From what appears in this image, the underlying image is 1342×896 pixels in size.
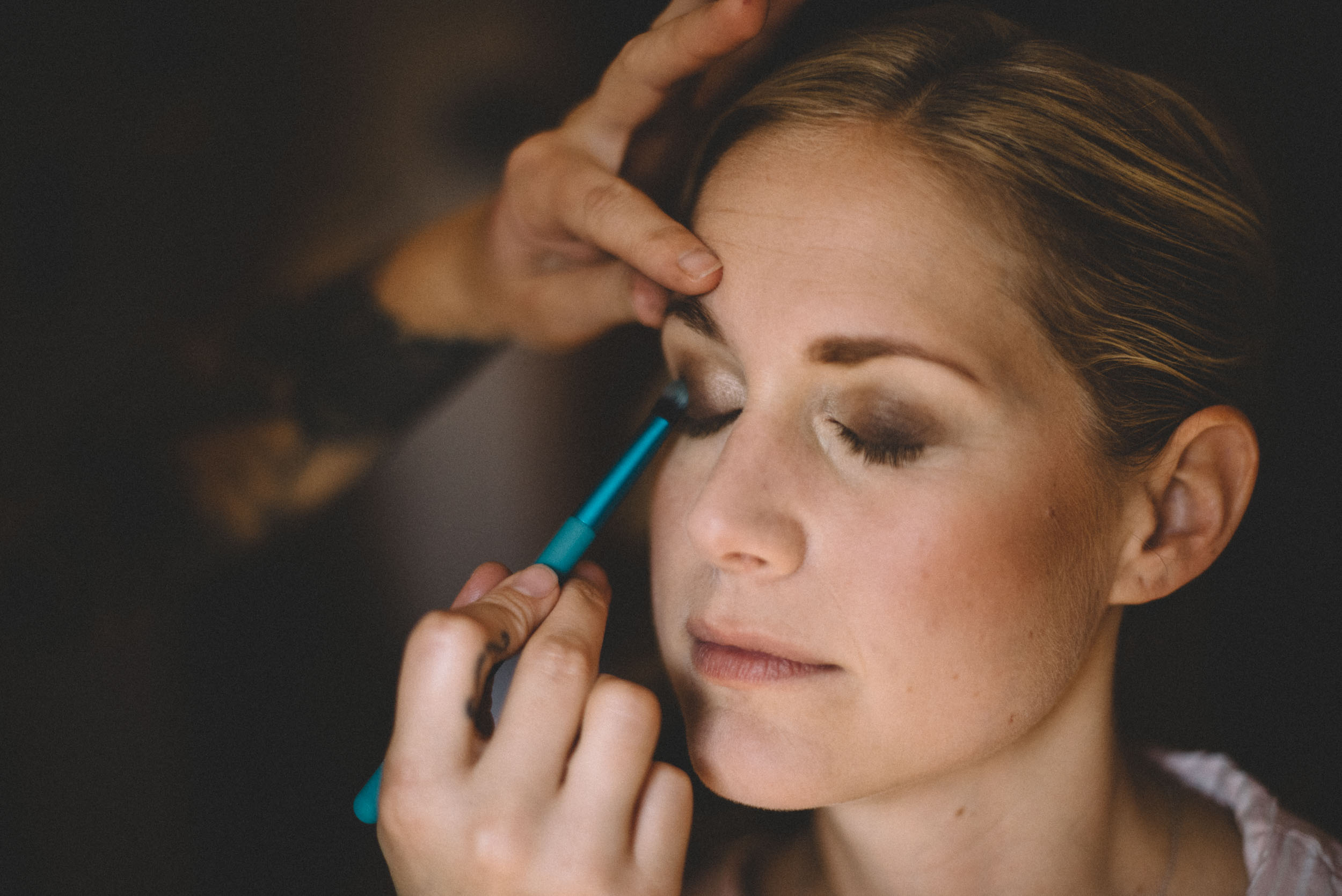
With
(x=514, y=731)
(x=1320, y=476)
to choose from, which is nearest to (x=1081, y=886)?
(x=514, y=731)

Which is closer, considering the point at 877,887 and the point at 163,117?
the point at 877,887

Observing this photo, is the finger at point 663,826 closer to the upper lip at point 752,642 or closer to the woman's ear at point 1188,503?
the upper lip at point 752,642

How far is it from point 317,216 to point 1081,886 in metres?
1.36

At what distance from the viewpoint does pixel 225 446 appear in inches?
41.5

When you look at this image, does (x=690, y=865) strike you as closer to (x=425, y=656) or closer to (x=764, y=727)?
(x=764, y=727)

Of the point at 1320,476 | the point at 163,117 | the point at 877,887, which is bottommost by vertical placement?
the point at 877,887

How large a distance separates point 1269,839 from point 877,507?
2.18ft

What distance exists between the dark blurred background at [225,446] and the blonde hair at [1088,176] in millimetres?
126

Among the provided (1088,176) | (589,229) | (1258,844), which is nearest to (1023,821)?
(1258,844)

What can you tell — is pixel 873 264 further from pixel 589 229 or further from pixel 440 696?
pixel 440 696

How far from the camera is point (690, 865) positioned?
1.09 metres

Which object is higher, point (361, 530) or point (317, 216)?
point (317, 216)

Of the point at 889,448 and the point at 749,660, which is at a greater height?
the point at 889,448

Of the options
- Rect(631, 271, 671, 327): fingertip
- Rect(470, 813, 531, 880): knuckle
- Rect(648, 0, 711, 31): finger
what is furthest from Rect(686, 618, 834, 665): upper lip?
Rect(648, 0, 711, 31): finger
